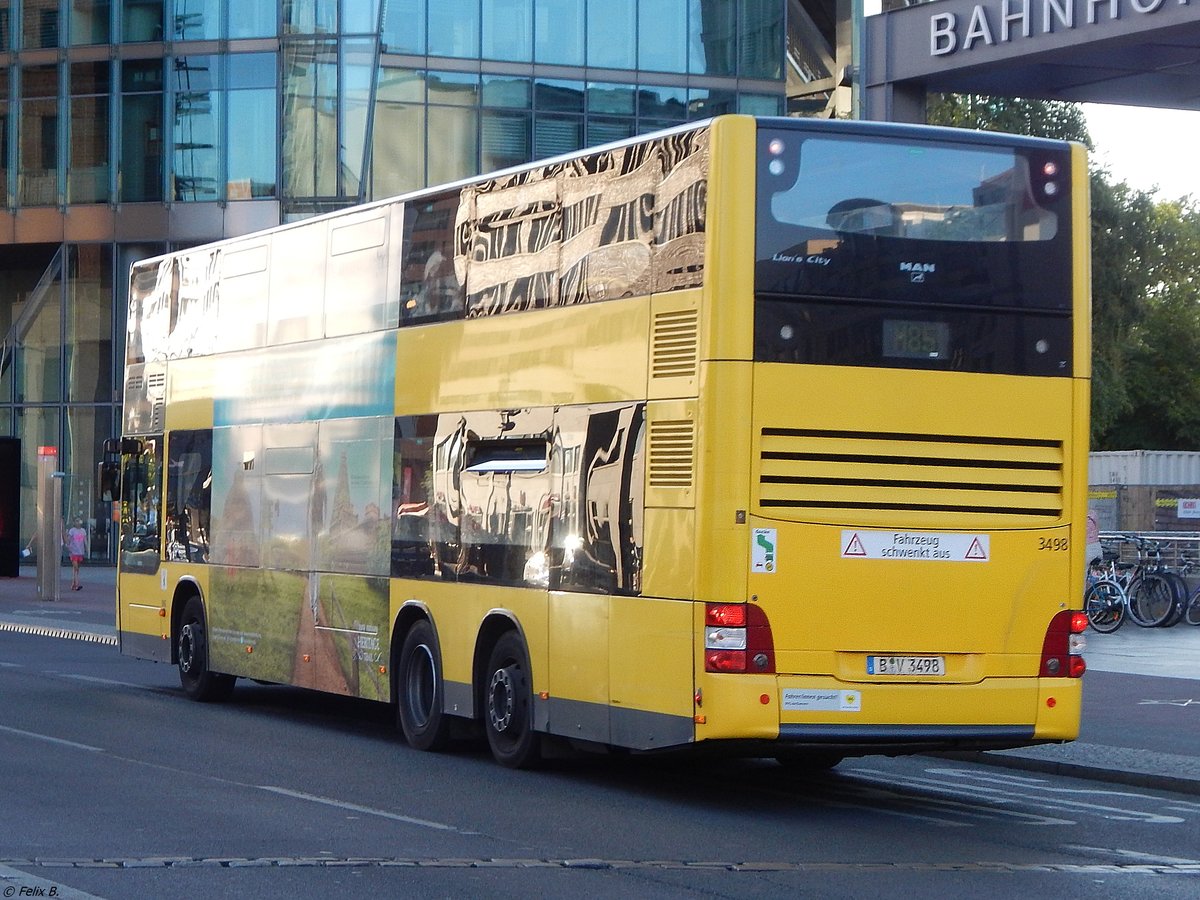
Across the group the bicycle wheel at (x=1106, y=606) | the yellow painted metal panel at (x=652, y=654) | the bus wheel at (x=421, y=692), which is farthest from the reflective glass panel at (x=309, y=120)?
the yellow painted metal panel at (x=652, y=654)

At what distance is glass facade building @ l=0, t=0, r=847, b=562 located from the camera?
1759 inches

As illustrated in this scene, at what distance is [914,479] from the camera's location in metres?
11.6

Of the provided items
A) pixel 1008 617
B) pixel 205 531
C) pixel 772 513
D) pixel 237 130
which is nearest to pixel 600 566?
pixel 772 513

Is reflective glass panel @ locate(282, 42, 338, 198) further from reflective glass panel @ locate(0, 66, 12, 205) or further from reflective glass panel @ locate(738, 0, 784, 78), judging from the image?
reflective glass panel @ locate(738, 0, 784, 78)

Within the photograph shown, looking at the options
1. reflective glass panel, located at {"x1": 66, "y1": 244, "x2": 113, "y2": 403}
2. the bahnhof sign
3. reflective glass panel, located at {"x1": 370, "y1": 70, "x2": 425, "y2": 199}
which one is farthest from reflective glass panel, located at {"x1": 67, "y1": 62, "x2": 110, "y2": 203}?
the bahnhof sign

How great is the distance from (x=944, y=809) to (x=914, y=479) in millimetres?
2165

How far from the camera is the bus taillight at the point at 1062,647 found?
1184 centimetres

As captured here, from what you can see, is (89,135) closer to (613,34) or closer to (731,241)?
(613,34)

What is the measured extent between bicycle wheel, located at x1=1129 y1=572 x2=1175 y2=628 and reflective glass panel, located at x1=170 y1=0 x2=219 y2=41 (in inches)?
1029

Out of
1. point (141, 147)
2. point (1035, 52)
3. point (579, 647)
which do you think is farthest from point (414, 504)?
point (141, 147)

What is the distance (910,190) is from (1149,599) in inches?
780

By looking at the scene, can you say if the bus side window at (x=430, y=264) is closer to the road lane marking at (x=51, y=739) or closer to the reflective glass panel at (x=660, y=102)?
the road lane marking at (x=51, y=739)

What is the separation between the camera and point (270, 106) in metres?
45.5

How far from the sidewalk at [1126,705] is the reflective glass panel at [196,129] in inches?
552
